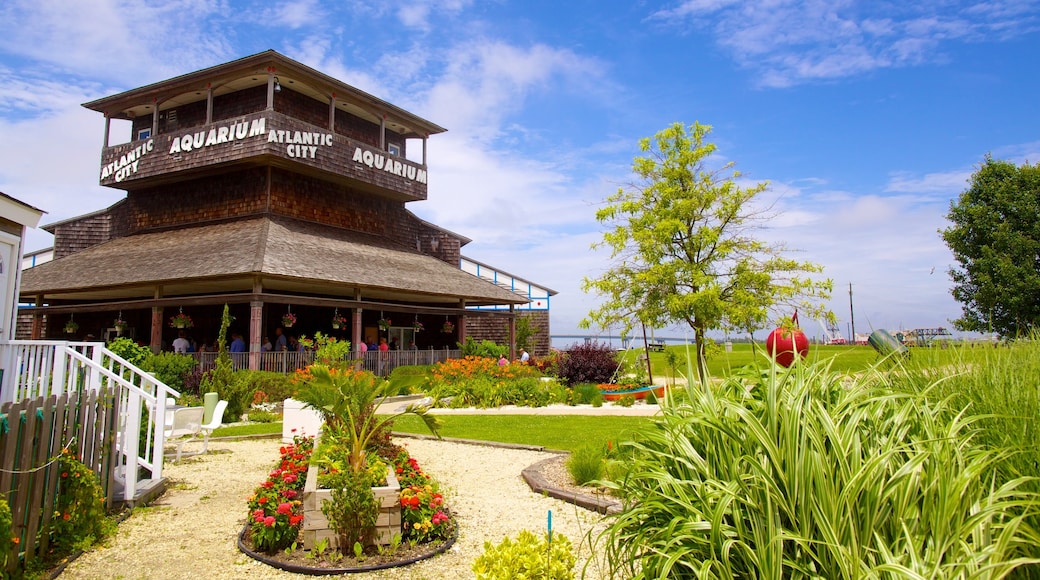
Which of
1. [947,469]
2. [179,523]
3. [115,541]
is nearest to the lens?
[947,469]

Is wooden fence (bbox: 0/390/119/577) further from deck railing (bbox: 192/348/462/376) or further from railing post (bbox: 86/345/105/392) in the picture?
deck railing (bbox: 192/348/462/376)

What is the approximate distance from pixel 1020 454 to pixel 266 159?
23.3 meters

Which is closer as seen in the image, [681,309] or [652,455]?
[652,455]

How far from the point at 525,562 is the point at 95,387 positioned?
6.02 m

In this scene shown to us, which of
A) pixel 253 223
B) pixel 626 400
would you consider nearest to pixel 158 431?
pixel 626 400

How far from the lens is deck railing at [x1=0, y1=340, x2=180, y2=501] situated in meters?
6.67

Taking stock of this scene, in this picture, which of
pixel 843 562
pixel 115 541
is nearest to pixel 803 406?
pixel 843 562

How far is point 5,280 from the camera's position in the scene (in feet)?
26.0

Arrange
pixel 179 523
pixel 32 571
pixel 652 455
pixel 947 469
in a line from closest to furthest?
pixel 947 469 → pixel 652 455 → pixel 32 571 → pixel 179 523

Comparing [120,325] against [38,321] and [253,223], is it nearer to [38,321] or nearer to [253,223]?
[38,321]

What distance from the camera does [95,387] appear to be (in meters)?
7.02

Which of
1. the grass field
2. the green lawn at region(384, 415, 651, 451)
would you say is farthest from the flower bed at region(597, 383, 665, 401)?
the grass field

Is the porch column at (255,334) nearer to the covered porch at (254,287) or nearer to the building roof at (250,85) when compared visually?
the covered porch at (254,287)

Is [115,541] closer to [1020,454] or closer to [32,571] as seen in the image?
[32,571]
